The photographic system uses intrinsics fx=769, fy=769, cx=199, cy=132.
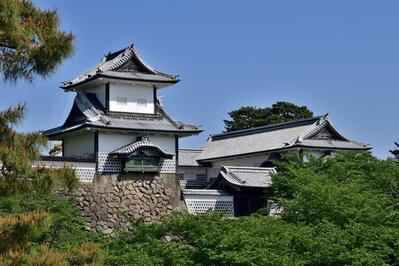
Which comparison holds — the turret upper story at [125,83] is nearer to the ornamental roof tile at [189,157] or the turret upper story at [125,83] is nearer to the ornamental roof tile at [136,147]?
the ornamental roof tile at [136,147]

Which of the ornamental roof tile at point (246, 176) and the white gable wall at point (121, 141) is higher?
the white gable wall at point (121, 141)

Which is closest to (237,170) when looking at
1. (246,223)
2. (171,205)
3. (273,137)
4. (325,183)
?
(171,205)

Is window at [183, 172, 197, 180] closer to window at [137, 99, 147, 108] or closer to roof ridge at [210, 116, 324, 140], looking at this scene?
roof ridge at [210, 116, 324, 140]

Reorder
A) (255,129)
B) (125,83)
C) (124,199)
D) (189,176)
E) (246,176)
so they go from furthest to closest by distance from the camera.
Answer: (255,129), (189,176), (246,176), (125,83), (124,199)

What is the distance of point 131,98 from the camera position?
29.1 m

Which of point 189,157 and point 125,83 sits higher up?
point 125,83

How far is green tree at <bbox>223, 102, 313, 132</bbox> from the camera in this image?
1951 inches

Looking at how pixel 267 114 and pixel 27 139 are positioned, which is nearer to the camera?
pixel 27 139

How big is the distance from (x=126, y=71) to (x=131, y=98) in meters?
1.04

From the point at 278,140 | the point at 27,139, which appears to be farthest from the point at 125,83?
the point at 27,139

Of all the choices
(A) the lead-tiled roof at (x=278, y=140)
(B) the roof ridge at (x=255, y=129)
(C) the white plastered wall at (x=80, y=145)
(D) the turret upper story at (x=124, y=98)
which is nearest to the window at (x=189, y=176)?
(A) the lead-tiled roof at (x=278, y=140)

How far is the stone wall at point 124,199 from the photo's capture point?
26375 millimetres

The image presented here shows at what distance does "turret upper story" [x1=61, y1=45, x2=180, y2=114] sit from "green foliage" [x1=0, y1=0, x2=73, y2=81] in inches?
650

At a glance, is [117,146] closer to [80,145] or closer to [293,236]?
[80,145]
